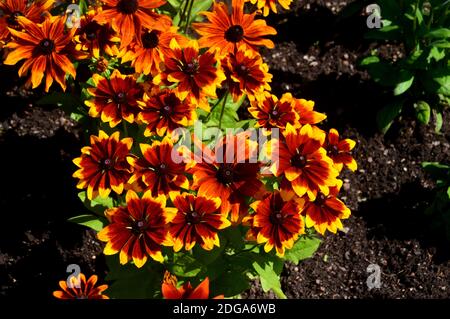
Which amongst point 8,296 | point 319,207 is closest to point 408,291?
point 319,207

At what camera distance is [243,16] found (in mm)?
2086

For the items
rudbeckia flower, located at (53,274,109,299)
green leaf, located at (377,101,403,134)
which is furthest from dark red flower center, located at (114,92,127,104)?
green leaf, located at (377,101,403,134)

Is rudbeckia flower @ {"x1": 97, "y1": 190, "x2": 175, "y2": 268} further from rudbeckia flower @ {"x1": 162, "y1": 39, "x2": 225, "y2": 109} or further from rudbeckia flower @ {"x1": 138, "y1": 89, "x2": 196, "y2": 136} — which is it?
rudbeckia flower @ {"x1": 162, "y1": 39, "x2": 225, "y2": 109}

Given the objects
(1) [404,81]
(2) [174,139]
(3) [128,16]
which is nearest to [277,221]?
(2) [174,139]

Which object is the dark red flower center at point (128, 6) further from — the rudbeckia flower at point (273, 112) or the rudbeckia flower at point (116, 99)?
the rudbeckia flower at point (273, 112)

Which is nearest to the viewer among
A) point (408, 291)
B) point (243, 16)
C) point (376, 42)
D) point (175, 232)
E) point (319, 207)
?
point (175, 232)

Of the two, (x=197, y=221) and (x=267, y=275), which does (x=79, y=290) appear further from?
(x=267, y=275)

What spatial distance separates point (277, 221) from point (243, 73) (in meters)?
0.52

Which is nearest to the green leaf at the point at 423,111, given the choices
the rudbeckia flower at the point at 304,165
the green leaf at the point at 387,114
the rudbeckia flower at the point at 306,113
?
the green leaf at the point at 387,114

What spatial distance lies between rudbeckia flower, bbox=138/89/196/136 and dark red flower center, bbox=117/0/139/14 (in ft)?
0.95

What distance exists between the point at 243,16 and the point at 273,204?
2.37ft

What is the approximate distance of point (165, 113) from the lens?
1927 mm

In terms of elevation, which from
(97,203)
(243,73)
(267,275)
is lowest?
(267,275)

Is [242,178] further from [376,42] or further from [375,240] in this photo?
[376,42]
